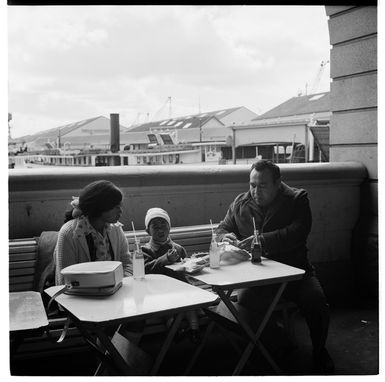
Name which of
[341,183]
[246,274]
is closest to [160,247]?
[246,274]

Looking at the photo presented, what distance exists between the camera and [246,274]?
11.2ft

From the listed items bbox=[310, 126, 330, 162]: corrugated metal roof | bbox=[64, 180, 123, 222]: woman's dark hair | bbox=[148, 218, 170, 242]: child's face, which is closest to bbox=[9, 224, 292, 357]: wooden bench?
bbox=[148, 218, 170, 242]: child's face

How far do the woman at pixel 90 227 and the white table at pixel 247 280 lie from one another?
0.51 meters

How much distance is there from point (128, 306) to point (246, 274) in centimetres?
93

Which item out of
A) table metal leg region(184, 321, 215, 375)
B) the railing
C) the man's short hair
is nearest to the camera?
table metal leg region(184, 321, 215, 375)

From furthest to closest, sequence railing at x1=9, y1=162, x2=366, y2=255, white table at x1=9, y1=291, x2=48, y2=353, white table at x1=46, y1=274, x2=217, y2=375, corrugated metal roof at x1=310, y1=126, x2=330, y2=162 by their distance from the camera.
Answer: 1. corrugated metal roof at x1=310, y1=126, x2=330, y2=162
2. railing at x1=9, y1=162, x2=366, y2=255
3. white table at x1=9, y1=291, x2=48, y2=353
4. white table at x1=46, y1=274, x2=217, y2=375

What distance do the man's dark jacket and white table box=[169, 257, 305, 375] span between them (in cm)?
38

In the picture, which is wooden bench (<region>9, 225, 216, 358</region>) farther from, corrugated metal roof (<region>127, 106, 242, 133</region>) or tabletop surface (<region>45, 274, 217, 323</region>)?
corrugated metal roof (<region>127, 106, 242, 133</region>)

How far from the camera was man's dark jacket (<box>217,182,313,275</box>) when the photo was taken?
3.98 m

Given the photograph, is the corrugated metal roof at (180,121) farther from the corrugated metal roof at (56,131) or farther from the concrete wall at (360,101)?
the concrete wall at (360,101)

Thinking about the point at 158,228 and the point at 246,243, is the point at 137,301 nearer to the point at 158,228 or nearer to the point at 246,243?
the point at 158,228

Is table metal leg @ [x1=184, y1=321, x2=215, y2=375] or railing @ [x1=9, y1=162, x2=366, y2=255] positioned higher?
railing @ [x1=9, y1=162, x2=366, y2=255]

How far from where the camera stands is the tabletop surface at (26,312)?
2.83 meters

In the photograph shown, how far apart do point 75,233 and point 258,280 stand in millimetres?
1181
